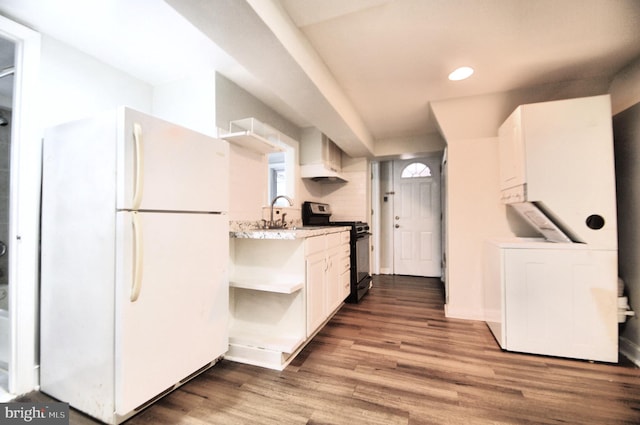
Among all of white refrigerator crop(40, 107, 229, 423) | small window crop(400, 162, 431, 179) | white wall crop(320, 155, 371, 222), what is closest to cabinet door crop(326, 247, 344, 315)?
white refrigerator crop(40, 107, 229, 423)

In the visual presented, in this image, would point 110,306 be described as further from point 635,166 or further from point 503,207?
point 635,166

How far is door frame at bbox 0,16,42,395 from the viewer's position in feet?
5.15

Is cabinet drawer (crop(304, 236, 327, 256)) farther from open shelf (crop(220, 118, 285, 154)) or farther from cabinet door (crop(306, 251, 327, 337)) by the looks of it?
open shelf (crop(220, 118, 285, 154))

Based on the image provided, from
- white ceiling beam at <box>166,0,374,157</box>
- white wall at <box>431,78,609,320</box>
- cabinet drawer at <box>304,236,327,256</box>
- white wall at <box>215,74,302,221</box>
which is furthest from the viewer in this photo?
white wall at <box>431,78,609,320</box>

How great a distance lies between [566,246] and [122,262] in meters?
2.94

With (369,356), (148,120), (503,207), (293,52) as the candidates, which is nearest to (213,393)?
(369,356)

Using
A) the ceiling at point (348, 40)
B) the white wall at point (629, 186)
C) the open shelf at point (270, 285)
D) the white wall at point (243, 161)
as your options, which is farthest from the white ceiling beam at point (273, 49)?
the white wall at point (629, 186)

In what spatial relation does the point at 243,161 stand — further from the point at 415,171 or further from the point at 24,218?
the point at 415,171

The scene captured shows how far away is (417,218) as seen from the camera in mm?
4941

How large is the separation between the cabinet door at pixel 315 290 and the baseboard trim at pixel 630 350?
232 cm

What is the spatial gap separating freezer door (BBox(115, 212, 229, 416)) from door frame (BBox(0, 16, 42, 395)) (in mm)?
809

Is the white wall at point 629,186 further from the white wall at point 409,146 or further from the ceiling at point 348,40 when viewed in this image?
the white wall at point 409,146

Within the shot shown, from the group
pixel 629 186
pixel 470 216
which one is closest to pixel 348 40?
pixel 470 216

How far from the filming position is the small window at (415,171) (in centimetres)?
491
